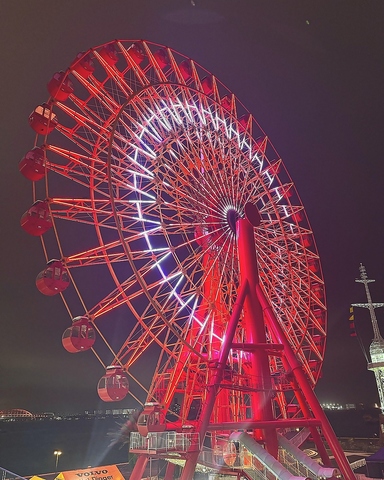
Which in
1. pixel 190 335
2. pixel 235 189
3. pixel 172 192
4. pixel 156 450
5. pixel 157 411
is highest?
pixel 235 189

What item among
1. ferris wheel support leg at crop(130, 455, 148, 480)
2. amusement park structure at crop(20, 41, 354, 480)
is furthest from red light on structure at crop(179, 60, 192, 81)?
ferris wheel support leg at crop(130, 455, 148, 480)

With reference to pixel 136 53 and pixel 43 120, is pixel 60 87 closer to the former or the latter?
pixel 43 120

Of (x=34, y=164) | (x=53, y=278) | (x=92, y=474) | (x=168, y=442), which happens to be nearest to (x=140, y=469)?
(x=168, y=442)

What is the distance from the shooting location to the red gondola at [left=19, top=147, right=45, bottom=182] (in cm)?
1634

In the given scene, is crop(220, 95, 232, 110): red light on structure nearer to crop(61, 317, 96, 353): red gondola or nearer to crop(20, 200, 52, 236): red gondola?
crop(20, 200, 52, 236): red gondola

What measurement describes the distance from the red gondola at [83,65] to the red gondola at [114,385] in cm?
1169

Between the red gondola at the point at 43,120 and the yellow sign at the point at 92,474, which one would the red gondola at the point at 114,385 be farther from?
the red gondola at the point at 43,120

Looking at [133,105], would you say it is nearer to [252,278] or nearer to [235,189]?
[235,189]

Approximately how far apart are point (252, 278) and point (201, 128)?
7.53 m

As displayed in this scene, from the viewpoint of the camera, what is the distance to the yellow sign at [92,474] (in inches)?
663

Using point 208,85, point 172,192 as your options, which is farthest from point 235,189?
point 208,85

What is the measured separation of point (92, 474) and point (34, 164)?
42.4ft

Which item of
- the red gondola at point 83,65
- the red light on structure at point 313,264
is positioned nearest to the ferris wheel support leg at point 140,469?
the red gondola at point 83,65

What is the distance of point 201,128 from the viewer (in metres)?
20.2
